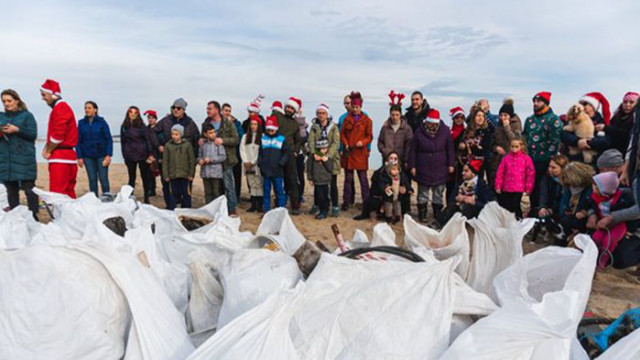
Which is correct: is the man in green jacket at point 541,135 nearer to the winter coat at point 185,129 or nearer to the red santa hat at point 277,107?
the red santa hat at point 277,107

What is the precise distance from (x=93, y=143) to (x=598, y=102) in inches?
246

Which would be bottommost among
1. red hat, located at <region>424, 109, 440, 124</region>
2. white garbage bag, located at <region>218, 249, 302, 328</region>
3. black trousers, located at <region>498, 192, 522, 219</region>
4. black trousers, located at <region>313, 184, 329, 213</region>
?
black trousers, located at <region>313, 184, 329, 213</region>

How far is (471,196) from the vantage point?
191 inches

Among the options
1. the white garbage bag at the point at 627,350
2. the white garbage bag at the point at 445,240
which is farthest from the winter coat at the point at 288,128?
the white garbage bag at the point at 627,350

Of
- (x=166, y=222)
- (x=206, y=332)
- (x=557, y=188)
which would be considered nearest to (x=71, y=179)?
(x=166, y=222)

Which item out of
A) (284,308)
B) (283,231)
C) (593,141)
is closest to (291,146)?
(283,231)

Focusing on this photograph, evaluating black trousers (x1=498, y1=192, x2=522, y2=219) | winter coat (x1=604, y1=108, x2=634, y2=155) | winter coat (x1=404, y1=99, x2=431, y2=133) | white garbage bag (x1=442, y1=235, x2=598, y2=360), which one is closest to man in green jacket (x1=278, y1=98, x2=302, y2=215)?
winter coat (x1=404, y1=99, x2=431, y2=133)

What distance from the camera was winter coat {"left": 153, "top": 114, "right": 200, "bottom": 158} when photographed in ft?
21.4

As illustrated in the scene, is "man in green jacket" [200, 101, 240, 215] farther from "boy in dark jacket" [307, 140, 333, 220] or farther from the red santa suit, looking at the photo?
the red santa suit

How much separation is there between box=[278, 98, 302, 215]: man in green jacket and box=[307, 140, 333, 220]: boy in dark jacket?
0.94 ft

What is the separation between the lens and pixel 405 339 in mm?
1576

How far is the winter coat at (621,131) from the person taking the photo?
4660 millimetres

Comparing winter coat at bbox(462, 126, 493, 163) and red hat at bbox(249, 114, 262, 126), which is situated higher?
red hat at bbox(249, 114, 262, 126)

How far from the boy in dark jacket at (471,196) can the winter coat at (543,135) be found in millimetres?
787
